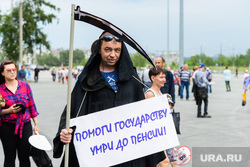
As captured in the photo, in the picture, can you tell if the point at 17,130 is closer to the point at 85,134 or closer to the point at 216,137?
the point at 85,134

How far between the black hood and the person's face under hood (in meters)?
0.06

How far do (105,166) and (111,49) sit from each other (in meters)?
0.92

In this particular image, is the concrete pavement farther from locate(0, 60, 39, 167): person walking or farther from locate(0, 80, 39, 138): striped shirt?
locate(0, 80, 39, 138): striped shirt

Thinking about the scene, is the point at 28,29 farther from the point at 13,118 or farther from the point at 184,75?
the point at 13,118

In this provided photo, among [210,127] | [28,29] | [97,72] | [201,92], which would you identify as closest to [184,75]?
[201,92]

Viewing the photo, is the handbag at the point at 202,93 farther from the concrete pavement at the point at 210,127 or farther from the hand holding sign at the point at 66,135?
the hand holding sign at the point at 66,135

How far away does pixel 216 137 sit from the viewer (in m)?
7.47

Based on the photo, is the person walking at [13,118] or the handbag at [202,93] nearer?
the person walking at [13,118]

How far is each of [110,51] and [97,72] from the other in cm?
21

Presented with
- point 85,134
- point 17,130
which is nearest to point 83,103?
point 85,134

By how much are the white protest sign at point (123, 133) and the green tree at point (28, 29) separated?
122ft

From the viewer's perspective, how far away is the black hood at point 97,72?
278 centimetres

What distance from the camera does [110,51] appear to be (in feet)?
9.16

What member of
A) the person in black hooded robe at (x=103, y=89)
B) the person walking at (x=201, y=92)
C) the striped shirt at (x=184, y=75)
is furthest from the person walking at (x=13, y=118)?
the striped shirt at (x=184, y=75)
